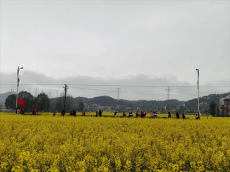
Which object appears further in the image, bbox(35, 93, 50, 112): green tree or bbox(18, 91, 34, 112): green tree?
bbox(35, 93, 50, 112): green tree

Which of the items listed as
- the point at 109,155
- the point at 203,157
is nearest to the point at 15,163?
Answer: the point at 109,155

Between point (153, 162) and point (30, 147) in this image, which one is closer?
point (153, 162)

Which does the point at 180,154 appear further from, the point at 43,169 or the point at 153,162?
the point at 43,169

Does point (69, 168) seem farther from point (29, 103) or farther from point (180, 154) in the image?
point (29, 103)

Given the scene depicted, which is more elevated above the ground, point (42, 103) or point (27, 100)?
point (27, 100)

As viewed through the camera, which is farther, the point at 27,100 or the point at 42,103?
the point at 42,103

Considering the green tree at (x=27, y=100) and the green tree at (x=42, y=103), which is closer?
the green tree at (x=27, y=100)

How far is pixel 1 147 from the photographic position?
25.0 feet

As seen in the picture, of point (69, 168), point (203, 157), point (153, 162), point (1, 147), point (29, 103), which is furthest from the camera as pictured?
point (29, 103)

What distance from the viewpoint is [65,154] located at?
24.0 ft

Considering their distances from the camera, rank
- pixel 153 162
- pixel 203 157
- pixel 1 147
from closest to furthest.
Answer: pixel 153 162, pixel 203 157, pixel 1 147

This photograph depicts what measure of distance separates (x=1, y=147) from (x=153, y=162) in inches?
203

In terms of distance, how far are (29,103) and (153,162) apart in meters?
88.1

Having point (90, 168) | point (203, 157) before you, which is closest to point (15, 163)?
point (90, 168)
